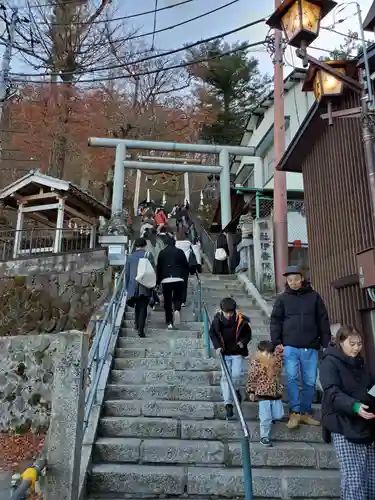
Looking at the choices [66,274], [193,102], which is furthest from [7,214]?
[193,102]

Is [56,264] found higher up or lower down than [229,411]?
higher up

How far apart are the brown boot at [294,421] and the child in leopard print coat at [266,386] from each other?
0.37ft

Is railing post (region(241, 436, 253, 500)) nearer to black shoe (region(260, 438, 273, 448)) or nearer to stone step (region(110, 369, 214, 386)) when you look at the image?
black shoe (region(260, 438, 273, 448))

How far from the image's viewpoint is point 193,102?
27.9 m

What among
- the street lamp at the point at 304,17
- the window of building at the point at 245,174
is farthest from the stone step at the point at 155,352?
the window of building at the point at 245,174

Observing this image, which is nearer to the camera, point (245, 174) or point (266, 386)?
point (266, 386)

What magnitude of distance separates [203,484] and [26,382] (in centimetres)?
421

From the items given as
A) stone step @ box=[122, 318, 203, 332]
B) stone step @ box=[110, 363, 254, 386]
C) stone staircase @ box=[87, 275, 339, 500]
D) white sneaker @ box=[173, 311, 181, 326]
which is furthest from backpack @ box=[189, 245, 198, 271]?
stone step @ box=[110, 363, 254, 386]

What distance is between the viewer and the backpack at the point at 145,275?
6.93 meters

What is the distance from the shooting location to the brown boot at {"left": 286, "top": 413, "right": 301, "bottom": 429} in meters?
4.76

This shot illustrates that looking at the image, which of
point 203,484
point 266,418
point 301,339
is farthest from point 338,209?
point 203,484

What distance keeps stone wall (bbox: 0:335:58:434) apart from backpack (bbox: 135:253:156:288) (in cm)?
173

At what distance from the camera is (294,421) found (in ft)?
15.7

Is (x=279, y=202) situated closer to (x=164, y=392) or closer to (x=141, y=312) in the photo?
(x=141, y=312)
